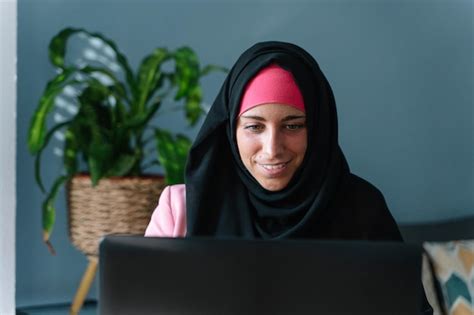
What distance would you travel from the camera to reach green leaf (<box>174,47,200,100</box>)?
2436 mm

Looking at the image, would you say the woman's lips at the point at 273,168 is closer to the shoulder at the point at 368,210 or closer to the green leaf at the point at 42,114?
the shoulder at the point at 368,210

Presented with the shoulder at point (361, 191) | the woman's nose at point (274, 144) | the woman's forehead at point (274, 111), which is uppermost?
the woman's forehead at point (274, 111)

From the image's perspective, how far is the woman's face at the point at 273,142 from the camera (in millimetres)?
1148

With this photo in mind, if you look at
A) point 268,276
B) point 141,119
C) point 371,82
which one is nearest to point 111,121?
point 141,119

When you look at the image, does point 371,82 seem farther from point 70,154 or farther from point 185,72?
point 70,154

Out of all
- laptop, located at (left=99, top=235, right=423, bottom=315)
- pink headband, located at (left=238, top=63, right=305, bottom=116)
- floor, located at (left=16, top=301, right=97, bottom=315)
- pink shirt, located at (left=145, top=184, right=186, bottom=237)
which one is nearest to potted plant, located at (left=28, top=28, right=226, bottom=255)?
floor, located at (left=16, top=301, right=97, bottom=315)

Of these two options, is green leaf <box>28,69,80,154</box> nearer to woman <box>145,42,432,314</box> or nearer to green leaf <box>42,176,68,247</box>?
green leaf <box>42,176,68,247</box>

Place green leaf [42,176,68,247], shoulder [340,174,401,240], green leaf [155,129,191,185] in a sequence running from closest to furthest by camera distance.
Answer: shoulder [340,174,401,240] < green leaf [155,129,191,185] < green leaf [42,176,68,247]

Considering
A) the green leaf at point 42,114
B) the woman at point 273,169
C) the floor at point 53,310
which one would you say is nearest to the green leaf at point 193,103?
the green leaf at point 42,114

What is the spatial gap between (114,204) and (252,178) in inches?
47.9

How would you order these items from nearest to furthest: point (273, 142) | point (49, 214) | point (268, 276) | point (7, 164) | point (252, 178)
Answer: point (268, 276), point (273, 142), point (252, 178), point (7, 164), point (49, 214)

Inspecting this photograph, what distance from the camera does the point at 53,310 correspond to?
9.37 feet

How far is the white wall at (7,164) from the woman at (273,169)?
1.15 metres

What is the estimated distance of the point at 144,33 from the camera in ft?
9.45
